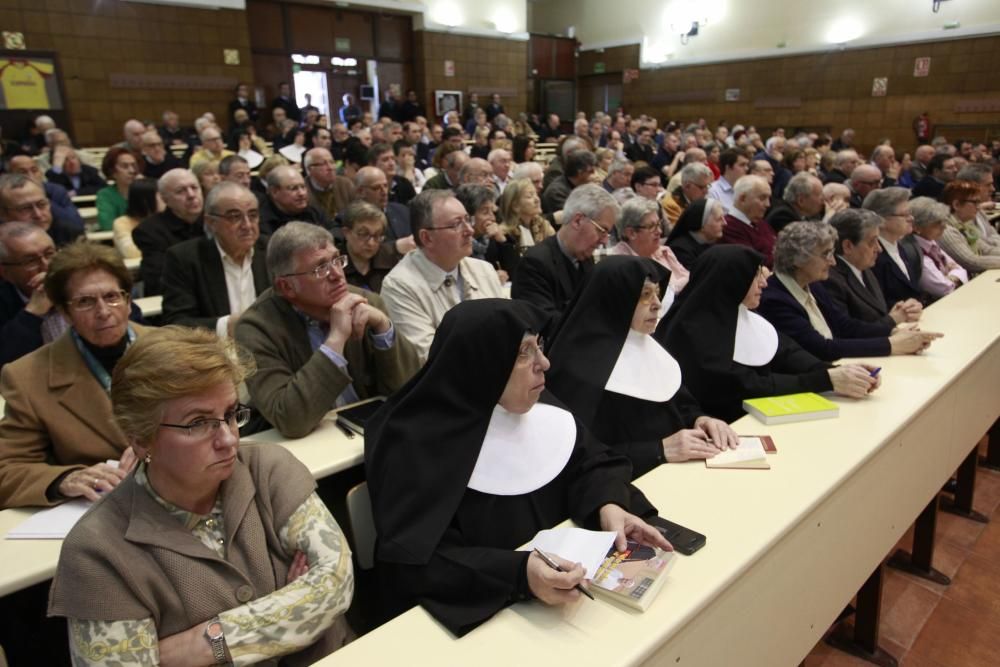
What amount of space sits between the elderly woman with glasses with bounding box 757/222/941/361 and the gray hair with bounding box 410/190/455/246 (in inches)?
71.3

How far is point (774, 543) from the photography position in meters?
1.78

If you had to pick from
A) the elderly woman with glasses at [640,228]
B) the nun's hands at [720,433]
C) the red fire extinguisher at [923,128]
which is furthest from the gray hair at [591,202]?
the red fire extinguisher at [923,128]

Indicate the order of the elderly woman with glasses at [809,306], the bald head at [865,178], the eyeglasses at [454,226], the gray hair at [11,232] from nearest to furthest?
the gray hair at [11,232] < the elderly woman with glasses at [809,306] < the eyeglasses at [454,226] < the bald head at [865,178]

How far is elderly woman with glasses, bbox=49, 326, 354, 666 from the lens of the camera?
1.31 meters

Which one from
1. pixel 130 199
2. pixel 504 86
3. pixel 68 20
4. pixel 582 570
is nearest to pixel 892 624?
pixel 582 570

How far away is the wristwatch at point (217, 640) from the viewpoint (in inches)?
54.6

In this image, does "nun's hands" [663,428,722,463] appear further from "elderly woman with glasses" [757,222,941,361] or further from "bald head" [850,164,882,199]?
"bald head" [850,164,882,199]

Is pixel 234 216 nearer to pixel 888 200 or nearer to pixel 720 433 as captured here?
pixel 720 433

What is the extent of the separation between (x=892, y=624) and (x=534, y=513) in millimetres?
2061

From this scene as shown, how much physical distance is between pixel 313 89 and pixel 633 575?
16.9 metres

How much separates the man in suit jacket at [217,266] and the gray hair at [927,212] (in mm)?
4866

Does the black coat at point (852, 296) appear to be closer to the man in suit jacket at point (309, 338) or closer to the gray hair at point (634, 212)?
the gray hair at point (634, 212)

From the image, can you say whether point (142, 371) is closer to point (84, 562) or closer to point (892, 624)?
point (84, 562)

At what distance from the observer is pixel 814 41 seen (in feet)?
54.0
